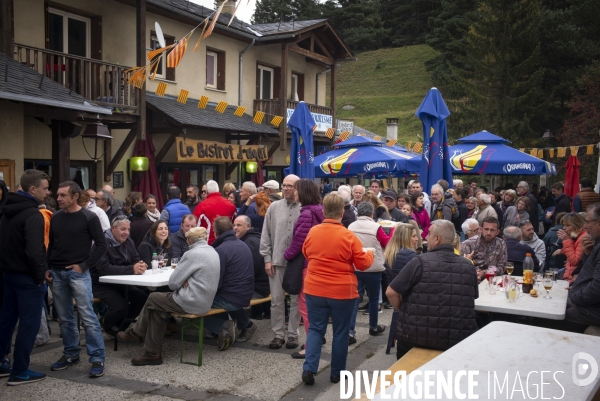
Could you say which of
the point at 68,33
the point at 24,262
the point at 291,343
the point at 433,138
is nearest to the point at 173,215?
the point at 291,343

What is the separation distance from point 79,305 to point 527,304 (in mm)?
4309

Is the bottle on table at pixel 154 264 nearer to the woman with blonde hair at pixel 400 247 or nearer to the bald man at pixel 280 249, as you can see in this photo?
the bald man at pixel 280 249

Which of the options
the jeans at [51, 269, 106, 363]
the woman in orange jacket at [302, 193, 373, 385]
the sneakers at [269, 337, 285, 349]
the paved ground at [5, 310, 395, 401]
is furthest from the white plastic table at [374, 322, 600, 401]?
the jeans at [51, 269, 106, 363]

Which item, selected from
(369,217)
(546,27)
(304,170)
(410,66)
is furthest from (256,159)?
(410,66)

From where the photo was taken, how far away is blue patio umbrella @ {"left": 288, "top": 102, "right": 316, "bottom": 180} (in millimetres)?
10703

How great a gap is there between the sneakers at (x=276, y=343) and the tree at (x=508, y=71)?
29.0 m

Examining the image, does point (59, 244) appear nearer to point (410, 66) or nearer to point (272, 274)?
point (272, 274)

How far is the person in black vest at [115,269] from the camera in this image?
6.51 m

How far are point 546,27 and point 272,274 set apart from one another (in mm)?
34283

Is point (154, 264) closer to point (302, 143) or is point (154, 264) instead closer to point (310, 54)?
point (302, 143)

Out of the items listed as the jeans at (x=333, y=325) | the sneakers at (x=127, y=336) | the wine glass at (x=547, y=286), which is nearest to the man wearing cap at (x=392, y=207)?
the wine glass at (x=547, y=286)

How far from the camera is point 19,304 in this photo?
521 centimetres

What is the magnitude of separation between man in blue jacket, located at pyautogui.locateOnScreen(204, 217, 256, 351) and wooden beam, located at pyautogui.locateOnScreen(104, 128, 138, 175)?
7.69m

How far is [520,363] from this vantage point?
132 inches
